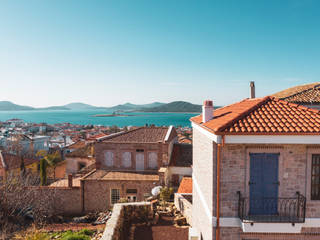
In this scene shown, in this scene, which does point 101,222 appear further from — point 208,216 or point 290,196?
point 290,196

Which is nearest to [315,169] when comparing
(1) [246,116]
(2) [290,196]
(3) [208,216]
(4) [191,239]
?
(2) [290,196]

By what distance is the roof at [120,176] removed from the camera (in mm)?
22984

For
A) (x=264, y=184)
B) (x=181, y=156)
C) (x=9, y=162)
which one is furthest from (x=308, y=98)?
(x=9, y=162)

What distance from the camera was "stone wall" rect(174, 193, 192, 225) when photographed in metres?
14.5

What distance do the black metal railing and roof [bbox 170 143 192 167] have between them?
17075 millimetres

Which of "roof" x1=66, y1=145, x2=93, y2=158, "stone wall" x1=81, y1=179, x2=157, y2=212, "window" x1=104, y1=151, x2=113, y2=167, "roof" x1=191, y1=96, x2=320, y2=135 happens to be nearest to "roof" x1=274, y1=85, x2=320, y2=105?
"roof" x1=191, y1=96, x2=320, y2=135

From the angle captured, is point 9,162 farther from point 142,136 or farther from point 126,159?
point 142,136

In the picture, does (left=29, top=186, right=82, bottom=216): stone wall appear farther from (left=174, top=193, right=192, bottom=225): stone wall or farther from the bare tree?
(left=174, top=193, right=192, bottom=225): stone wall

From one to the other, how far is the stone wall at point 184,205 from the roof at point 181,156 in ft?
27.0

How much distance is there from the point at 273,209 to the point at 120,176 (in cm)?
1813

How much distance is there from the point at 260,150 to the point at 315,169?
2.12 m

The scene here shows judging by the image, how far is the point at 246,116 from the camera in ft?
27.8

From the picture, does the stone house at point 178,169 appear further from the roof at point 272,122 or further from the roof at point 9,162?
the roof at point 9,162

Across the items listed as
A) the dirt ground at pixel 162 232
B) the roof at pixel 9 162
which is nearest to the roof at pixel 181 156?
the dirt ground at pixel 162 232
